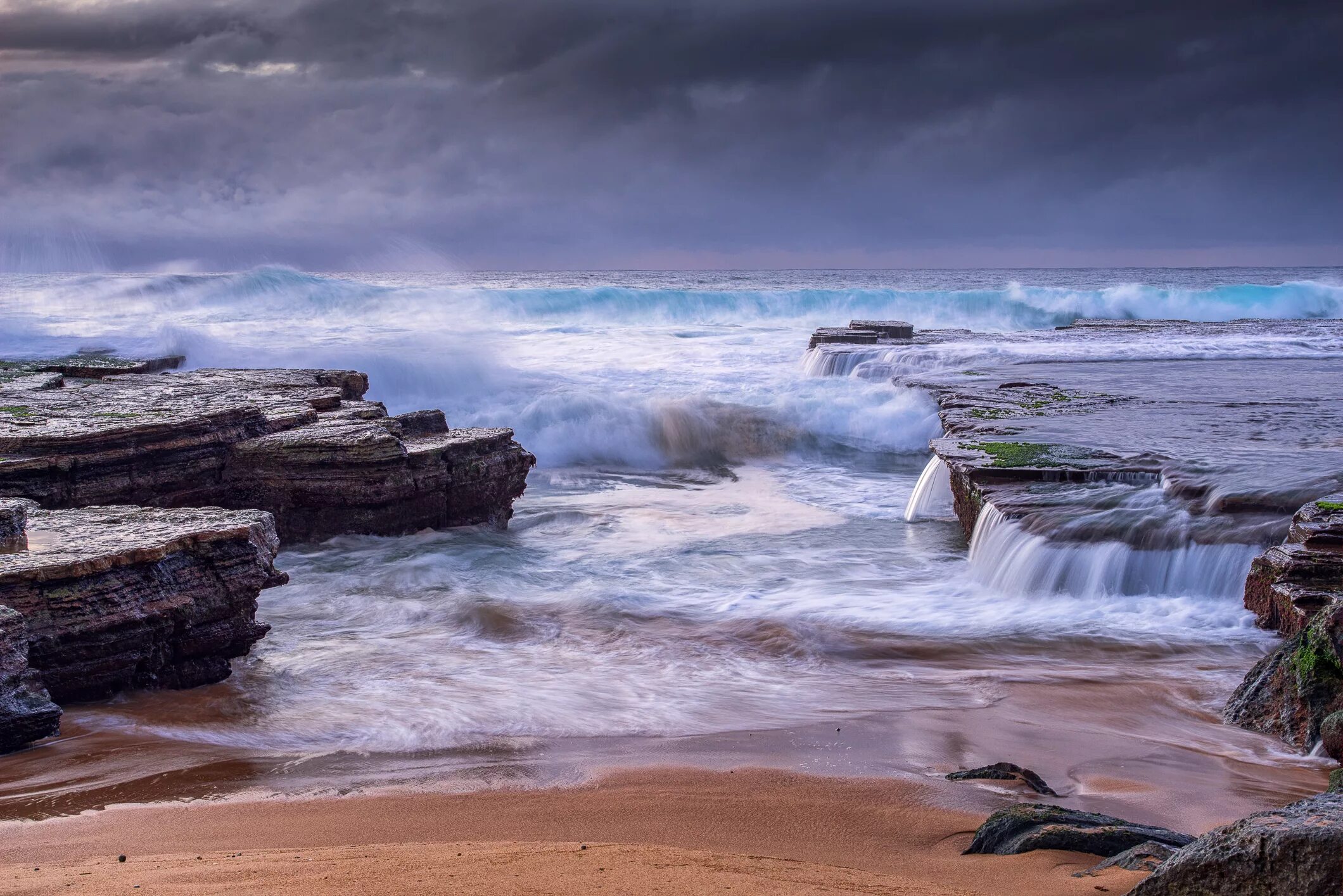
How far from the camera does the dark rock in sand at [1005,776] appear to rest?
405 centimetres

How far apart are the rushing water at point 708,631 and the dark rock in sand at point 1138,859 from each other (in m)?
1.33

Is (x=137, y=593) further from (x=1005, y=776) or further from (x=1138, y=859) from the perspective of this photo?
(x=1138, y=859)

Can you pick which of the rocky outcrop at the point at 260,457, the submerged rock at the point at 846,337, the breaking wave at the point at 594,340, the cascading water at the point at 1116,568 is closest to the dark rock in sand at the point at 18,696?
the rocky outcrop at the point at 260,457

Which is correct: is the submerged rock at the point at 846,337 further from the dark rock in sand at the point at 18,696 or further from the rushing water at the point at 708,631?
the dark rock in sand at the point at 18,696

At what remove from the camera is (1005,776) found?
4.09 meters

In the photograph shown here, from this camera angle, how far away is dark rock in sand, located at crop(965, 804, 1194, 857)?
308cm

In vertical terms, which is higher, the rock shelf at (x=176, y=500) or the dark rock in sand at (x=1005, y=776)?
the rock shelf at (x=176, y=500)

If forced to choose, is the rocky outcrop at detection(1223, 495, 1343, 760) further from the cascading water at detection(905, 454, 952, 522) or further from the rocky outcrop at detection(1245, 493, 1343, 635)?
the cascading water at detection(905, 454, 952, 522)

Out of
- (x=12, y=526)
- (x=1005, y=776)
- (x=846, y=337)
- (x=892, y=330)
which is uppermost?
(x=892, y=330)

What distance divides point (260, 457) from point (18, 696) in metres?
4.02

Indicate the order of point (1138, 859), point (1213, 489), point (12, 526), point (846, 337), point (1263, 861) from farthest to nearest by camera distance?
point (846, 337) < point (1213, 489) < point (12, 526) < point (1138, 859) < point (1263, 861)

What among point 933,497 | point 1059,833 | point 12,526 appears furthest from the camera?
point 933,497

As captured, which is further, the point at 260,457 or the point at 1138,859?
the point at 260,457

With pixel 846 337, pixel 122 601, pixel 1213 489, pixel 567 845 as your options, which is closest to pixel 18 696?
pixel 122 601
